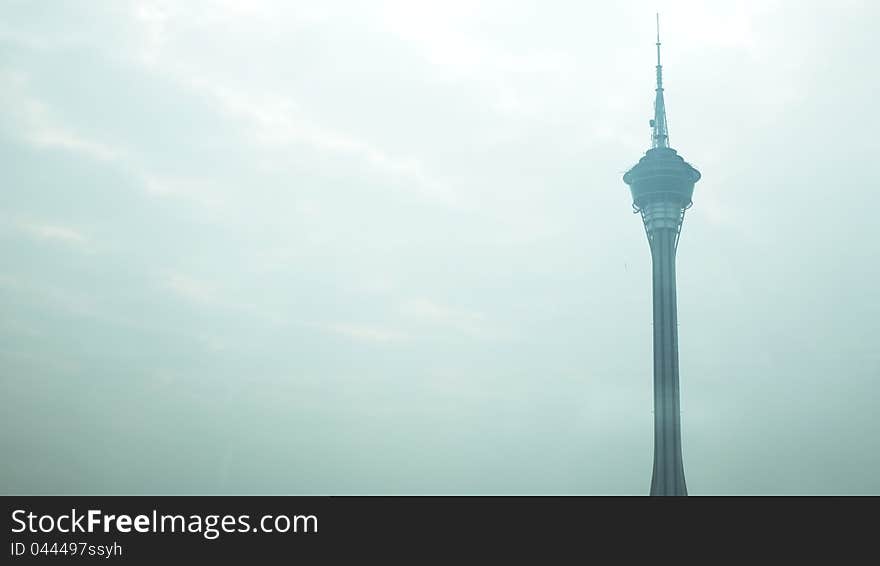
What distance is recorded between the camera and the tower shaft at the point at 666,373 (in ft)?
619

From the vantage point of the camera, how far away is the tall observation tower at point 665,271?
18938 cm

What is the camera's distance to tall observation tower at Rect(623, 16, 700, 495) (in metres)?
189

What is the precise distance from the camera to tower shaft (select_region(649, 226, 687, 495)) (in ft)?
619

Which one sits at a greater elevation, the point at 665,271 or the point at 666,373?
the point at 665,271

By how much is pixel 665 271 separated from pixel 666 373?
23738mm

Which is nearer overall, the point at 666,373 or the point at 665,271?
the point at 666,373

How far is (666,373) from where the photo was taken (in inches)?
7411

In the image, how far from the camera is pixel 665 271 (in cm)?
19575
